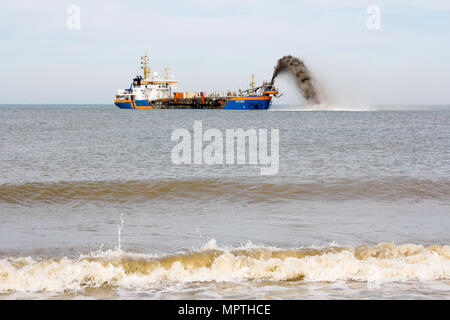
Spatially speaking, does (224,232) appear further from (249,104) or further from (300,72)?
(249,104)

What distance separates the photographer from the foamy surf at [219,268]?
253 inches

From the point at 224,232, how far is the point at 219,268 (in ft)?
7.02

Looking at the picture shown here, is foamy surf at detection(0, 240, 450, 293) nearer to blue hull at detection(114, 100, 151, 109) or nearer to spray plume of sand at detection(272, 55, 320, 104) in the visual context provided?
spray plume of sand at detection(272, 55, 320, 104)

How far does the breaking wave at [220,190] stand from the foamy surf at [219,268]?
17.1 feet

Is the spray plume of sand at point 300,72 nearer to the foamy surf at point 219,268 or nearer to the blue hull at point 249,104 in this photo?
the blue hull at point 249,104

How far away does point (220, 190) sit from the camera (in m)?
13.9

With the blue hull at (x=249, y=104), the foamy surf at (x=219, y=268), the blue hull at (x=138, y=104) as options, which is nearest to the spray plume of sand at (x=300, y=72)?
the blue hull at (x=249, y=104)

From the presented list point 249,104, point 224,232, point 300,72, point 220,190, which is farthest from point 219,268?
point 249,104

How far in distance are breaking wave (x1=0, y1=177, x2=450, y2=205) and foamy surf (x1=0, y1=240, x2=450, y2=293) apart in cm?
522

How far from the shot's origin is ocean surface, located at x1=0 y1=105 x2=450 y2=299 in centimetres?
635

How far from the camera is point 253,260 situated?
7078 mm

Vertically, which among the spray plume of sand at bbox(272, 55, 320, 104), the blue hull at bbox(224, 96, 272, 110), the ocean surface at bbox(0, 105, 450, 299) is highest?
the spray plume of sand at bbox(272, 55, 320, 104)

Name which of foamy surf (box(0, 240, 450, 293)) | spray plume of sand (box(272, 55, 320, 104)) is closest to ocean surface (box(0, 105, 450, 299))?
foamy surf (box(0, 240, 450, 293))
